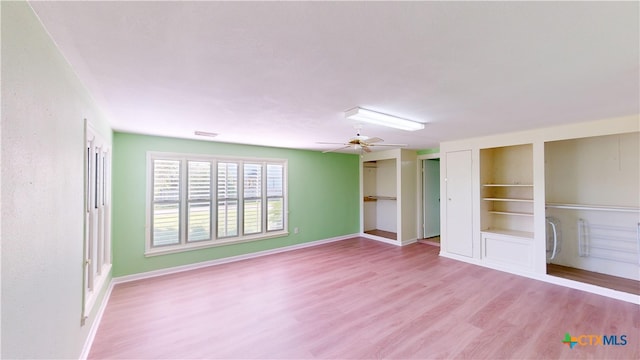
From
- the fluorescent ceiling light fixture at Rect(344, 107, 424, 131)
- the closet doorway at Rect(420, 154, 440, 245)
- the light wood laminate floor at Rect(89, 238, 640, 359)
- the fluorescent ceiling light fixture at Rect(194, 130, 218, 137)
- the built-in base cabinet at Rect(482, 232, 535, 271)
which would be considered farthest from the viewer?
the closet doorway at Rect(420, 154, 440, 245)

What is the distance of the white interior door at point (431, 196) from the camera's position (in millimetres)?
6309

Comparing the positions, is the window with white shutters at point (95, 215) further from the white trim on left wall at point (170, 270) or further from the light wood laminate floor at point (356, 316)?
the light wood laminate floor at point (356, 316)

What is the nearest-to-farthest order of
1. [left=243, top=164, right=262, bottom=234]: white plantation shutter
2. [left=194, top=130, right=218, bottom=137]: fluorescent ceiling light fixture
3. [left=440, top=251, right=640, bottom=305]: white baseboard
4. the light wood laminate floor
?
the light wood laminate floor → [left=440, top=251, right=640, bottom=305]: white baseboard → [left=194, top=130, right=218, bottom=137]: fluorescent ceiling light fixture → [left=243, top=164, right=262, bottom=234]: white plantation shutter

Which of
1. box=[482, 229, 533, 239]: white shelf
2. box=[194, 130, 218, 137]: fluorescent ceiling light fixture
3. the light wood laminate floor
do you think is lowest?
the light wood laminate floor

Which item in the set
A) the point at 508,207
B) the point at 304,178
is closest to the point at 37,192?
the point at 304,178

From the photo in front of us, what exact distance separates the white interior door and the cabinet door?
1315mm

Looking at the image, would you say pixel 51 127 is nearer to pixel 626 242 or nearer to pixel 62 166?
pixel 62 166

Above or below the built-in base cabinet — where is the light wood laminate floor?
below

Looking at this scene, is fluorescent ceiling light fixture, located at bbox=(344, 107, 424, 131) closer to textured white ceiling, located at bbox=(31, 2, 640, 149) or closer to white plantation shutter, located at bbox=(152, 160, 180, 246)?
textured white ceiling, located at bbox=(31, 2, 640, 149)

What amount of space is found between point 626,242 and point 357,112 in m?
4.47

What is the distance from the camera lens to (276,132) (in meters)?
3.91

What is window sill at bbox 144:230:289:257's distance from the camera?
411cm

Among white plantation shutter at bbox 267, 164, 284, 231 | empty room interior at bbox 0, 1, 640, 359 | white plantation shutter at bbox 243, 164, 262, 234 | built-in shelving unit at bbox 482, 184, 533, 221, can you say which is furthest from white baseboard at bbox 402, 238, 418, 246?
white plantation shutter at bbox 243, 164, 262, 234

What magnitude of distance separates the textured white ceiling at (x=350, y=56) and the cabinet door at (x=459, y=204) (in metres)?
1.89
